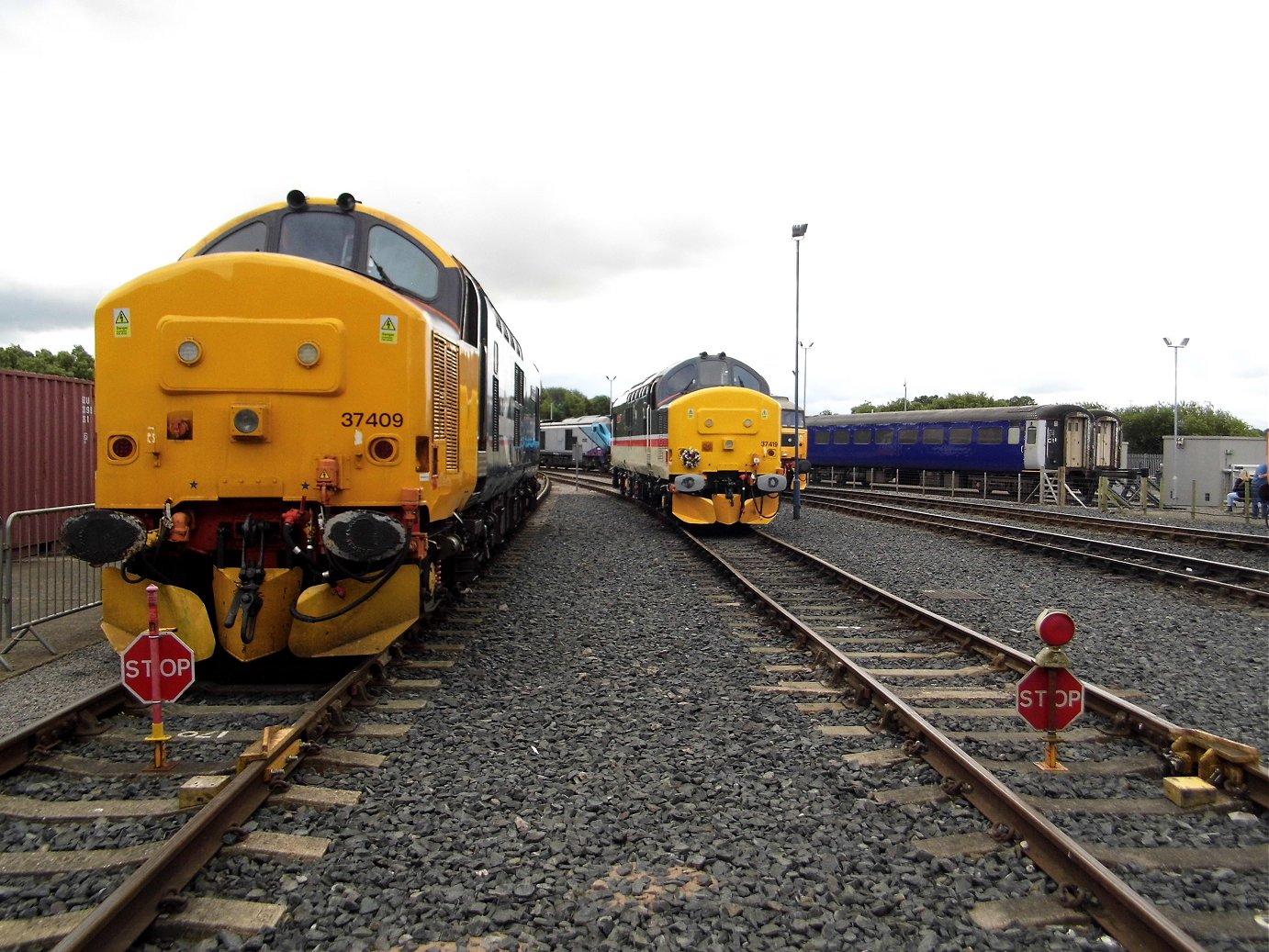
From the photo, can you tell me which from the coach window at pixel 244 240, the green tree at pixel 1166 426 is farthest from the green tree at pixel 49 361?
the green tree at pixel 1166 426

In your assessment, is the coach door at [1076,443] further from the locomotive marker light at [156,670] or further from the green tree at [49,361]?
the green tree at [49,361]

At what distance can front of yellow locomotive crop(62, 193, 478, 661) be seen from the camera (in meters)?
5.11

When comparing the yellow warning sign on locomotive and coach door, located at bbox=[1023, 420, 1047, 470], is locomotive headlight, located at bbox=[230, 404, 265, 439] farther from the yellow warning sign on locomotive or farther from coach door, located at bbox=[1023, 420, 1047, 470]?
coach door, located at bbox=[1023, 420, 1047, 470]

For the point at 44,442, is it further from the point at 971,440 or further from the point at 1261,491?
the point at 971,440

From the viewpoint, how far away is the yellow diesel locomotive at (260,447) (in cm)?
510

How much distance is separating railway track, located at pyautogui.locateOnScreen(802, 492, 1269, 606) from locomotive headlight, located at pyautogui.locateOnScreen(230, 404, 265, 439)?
31.5ft

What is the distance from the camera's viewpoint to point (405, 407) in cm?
529

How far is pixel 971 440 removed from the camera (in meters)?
28.8

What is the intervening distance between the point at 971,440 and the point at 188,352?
90.8ft

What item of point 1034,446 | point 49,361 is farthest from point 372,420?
point 49,361

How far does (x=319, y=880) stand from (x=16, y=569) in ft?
29.3

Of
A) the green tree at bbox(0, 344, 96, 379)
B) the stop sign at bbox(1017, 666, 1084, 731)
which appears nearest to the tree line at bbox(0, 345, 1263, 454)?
the green tree at bbox(0, 344, 96, 379)

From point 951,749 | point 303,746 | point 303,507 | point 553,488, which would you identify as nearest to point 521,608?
point 303,507

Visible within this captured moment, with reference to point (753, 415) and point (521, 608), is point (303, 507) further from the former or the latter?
point (753, 415)
